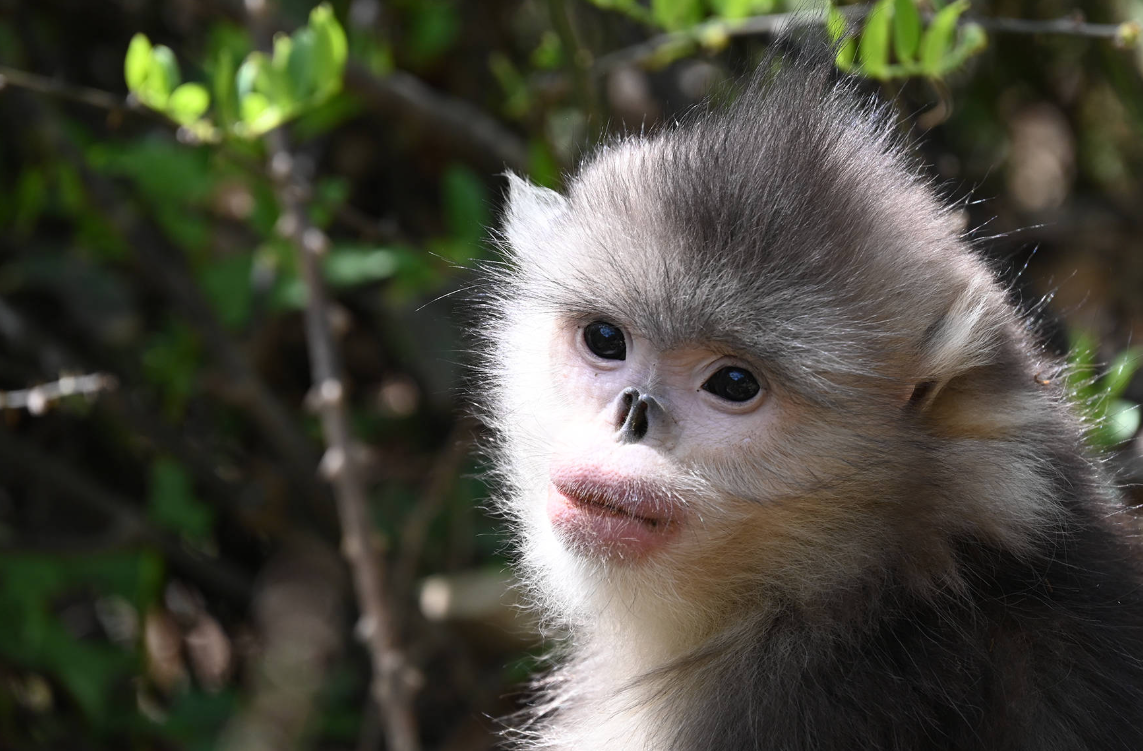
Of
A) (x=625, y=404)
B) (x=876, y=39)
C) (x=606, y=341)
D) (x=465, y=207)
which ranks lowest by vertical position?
(x=625, y=404)

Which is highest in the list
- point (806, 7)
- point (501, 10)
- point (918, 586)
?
point (501, 10)

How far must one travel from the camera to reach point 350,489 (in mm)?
3262

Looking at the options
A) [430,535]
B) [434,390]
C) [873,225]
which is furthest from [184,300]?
[873,225]

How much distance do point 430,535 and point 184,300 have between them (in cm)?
123

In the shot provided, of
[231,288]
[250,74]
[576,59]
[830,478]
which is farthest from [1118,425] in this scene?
[231,288]

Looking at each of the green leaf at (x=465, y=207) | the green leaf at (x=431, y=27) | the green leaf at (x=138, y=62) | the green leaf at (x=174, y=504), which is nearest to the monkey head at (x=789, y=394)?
the green leaf at (x=138, y=62)

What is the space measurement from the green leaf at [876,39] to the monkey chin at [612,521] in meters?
1.05

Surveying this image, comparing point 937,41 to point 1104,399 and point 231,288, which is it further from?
point 231,288

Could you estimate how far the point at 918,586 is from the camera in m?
2.13

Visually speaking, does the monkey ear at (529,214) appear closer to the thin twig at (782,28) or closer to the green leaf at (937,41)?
the thin twig at (782,28)

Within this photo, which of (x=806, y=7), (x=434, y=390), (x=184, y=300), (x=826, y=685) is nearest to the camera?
(x=826, y=685)

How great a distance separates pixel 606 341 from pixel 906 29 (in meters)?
0.89

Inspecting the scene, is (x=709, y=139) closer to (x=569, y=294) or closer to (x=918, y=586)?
→ (x=569, y=294)

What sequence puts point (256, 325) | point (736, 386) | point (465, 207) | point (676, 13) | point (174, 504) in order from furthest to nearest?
point (256, 325)
point (174, 504)
point (465, 207)
point (676, 13)
point (736, 386)
